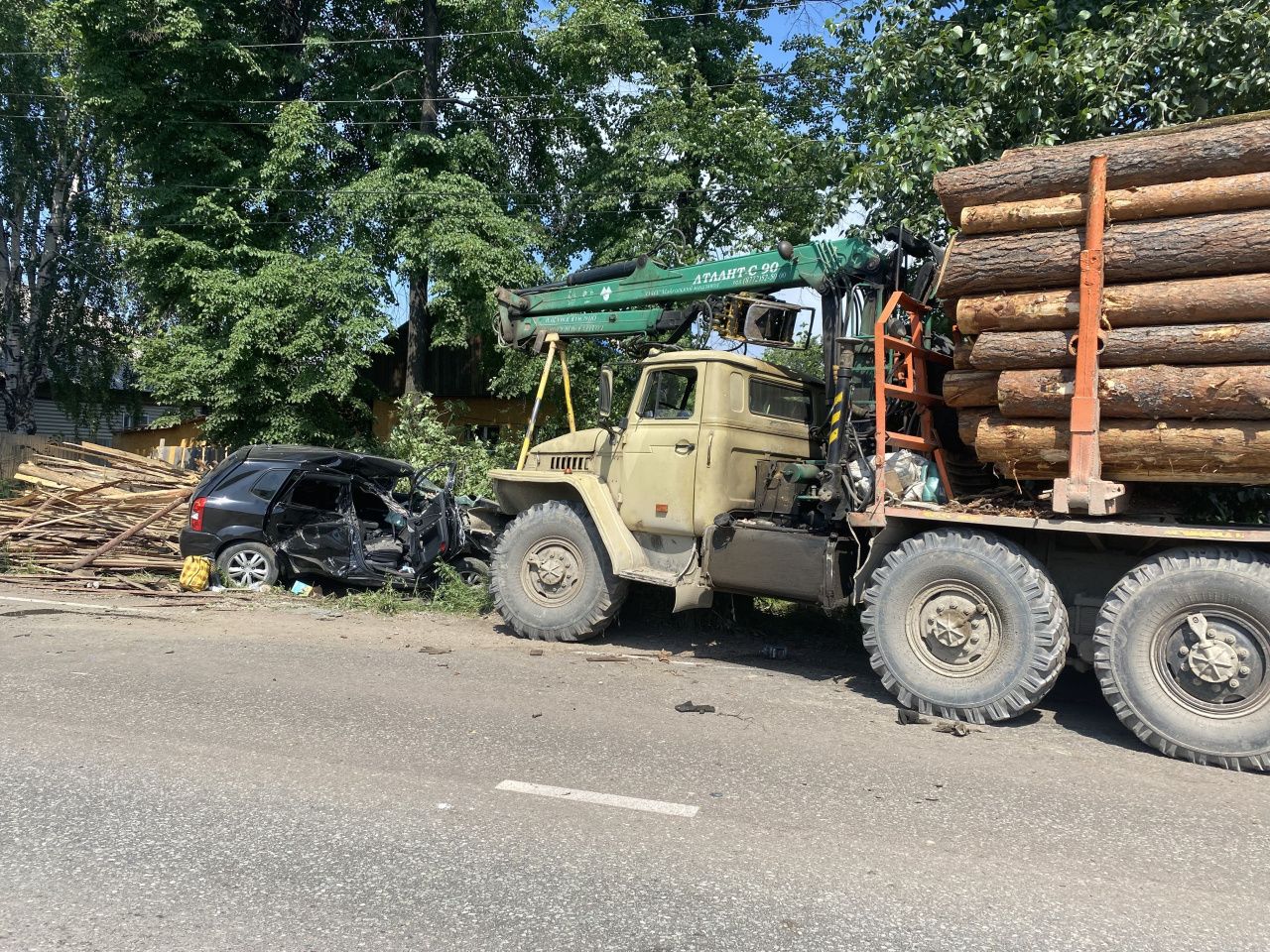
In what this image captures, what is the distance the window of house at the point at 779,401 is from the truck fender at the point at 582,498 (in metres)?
1.52

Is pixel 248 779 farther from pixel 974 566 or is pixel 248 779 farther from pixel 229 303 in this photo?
pixel 229 303

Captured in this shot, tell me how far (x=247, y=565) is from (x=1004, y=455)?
27.3 feet

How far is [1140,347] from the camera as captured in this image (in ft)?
18.3

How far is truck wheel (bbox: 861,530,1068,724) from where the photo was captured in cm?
579

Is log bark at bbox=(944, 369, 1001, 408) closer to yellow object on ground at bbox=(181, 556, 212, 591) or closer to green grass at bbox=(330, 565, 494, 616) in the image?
green grass at bbox=(330, 565, 494, 616)

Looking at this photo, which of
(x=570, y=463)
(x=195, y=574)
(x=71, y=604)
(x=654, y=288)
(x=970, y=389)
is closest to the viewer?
(x=970, y=389)

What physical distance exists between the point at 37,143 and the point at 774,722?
27336 mm

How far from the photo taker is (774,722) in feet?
19.4

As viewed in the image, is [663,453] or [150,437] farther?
[150,437]

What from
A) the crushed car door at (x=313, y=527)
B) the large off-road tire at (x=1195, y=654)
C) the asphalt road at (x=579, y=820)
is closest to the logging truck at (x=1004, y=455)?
the large off-road tire at (x=1195, y=654)

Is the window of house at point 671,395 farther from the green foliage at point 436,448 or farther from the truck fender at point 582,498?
the green foliage at point 436,448

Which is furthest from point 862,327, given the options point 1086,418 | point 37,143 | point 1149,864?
point 37,143

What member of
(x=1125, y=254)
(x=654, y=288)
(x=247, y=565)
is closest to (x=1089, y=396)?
(x=1125, y=254)

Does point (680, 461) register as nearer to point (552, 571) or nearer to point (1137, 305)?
point (552, 571)
